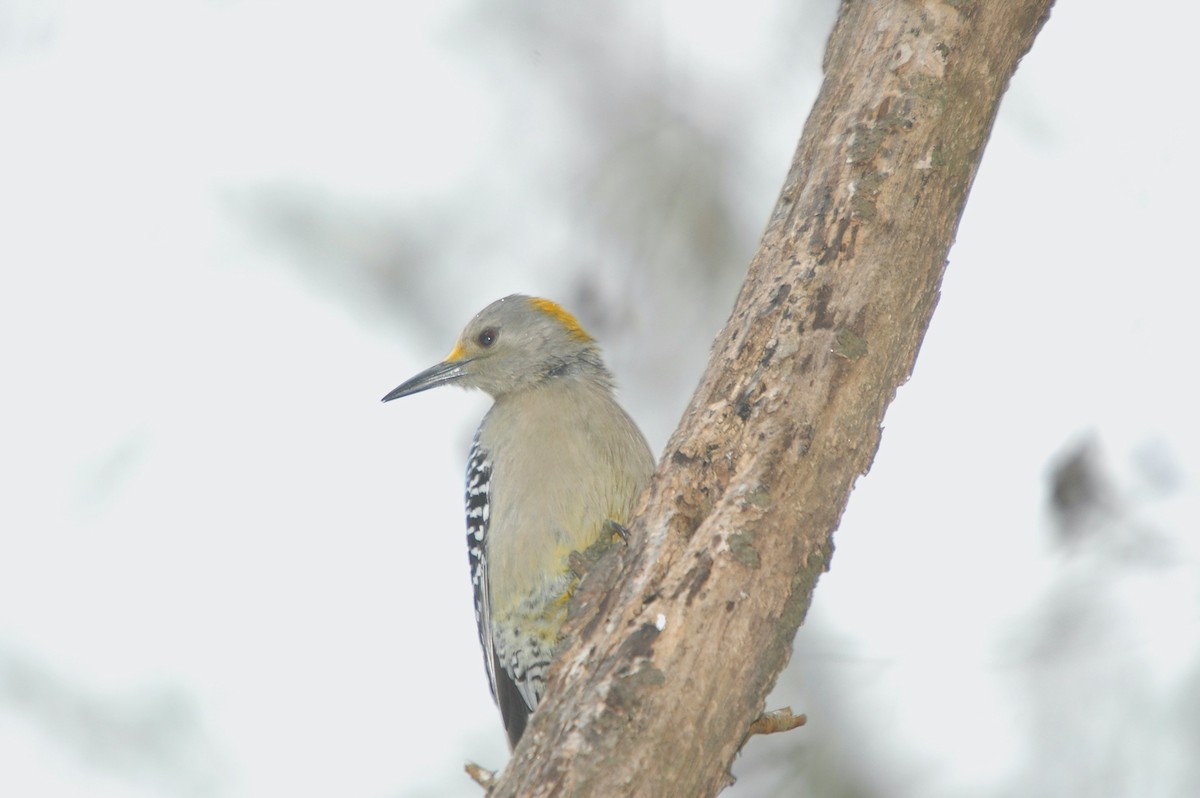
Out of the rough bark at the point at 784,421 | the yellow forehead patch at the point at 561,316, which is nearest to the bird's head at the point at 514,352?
the yellow forehead patch at the point at 561,316

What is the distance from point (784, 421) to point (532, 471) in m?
2.28

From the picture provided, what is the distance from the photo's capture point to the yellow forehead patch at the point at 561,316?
6.55 meters

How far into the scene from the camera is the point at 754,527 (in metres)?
3.33

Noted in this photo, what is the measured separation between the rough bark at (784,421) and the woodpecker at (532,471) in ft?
5.90

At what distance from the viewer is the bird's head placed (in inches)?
250

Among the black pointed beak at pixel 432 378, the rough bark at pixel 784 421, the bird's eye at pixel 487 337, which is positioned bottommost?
the rough bark at pixel 784 421

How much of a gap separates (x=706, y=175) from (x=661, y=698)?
5.26 m

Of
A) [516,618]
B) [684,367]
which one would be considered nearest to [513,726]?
[516,618]

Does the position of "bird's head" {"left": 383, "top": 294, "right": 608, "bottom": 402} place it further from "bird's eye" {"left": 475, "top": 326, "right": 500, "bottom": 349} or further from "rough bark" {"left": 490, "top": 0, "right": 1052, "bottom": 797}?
"rough bark" {"left": 490, "top": 0, "right": 1052, "bottom": 797}

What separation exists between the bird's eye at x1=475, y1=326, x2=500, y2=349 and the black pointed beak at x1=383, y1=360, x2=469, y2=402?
0.16 metres

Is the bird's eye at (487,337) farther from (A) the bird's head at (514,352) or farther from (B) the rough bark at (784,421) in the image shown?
(B) the rough bark at (784,421)

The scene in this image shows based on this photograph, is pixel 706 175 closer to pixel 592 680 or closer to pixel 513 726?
pixel 513 726

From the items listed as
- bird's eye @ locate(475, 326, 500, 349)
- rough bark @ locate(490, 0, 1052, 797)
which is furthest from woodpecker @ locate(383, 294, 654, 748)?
rough bark @ locate(490, 0, 1052, 797)

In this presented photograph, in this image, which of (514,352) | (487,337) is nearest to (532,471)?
(514,352)
